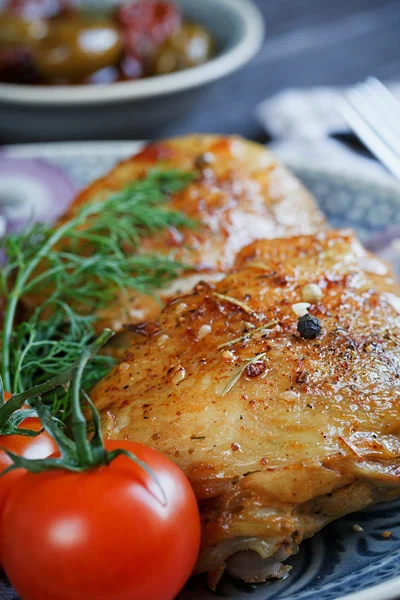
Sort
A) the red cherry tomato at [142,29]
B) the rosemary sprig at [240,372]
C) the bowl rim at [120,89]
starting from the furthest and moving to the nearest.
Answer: the red cherry tomato at [142,29], the bowl rim at [120,89], the rosemary sprig at [240,372]

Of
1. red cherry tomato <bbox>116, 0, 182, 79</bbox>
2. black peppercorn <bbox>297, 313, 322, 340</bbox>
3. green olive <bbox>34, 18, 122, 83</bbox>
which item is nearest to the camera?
black peppercorn <bbox>297, 313, 322, 340</bbox>

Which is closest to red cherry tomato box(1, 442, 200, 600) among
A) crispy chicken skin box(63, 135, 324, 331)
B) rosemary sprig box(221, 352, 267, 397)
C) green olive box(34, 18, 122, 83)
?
rosemary sprig box(221, 352, 267, 397)

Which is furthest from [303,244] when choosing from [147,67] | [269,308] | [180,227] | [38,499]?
[147,67]

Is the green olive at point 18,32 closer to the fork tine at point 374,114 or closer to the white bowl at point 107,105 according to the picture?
the white bowl at point 107,105

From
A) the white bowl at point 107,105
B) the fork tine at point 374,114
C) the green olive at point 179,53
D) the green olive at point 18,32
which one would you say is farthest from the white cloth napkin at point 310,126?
the green olive at point 18,32

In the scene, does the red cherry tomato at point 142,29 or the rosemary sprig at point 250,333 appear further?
the red cherry tomato at point 142,29

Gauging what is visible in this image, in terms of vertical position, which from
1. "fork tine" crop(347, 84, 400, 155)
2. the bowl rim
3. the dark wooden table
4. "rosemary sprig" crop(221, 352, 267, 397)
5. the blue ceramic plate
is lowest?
the dark wooden table

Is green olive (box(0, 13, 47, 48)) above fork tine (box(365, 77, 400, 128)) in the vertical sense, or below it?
below

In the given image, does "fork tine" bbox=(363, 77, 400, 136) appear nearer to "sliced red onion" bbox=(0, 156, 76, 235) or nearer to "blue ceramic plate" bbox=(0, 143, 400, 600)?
"sliced red onion" bbox=(0, 156, 76, 235)
